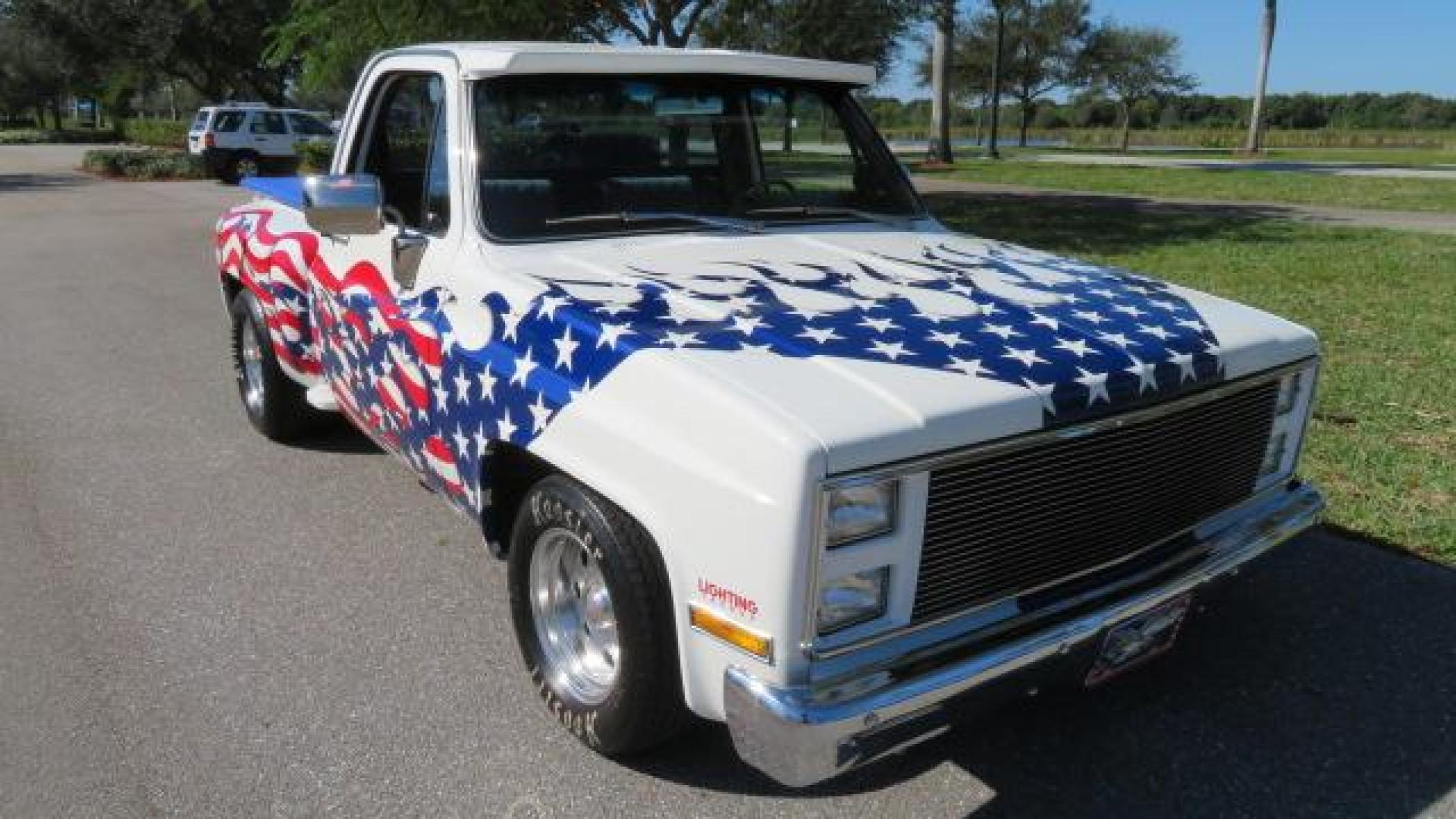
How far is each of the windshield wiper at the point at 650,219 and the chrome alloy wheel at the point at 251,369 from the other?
250cm

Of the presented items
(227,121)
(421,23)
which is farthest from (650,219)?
(227,121)

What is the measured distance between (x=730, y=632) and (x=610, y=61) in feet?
6.85

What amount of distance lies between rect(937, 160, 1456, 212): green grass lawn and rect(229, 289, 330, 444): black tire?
16511mm

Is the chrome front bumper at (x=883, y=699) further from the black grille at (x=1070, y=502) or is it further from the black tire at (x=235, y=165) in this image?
the black tire at (x=235, y=165)

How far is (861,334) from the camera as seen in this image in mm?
2660

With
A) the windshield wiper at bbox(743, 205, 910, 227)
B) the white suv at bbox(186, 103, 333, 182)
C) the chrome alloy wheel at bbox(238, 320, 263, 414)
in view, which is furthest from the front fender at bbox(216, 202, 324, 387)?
the white suv at bbox(186, 103, 333, 182)

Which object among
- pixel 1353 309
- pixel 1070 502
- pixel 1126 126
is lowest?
pixel 1353 309

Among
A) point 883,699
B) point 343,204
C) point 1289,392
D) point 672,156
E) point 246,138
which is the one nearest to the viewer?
point 883,699

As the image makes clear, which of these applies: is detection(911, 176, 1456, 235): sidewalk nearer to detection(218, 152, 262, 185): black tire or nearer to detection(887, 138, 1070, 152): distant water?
detection(218, 152, 262, 185): black tire

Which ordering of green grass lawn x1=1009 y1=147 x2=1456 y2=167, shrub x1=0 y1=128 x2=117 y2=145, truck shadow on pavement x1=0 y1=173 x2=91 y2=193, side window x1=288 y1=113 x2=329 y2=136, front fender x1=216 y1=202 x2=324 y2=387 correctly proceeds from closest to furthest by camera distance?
front fender x1=216 y1=202 x2=324 y2=387, truck shadow on pavement x1=0 y1=173 x2=91 y2=193, side window x1=288 y1=113 x2=329 y2=136, green grass lawn x1=1009 y1=147 x2=1456 y2=167, shrub x1=0 y1=128 x2=117 y2=145

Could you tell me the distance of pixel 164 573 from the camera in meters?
4.00

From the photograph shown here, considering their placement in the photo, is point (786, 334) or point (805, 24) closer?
point (786, 334)

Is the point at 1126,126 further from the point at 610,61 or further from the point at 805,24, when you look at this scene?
the point at 610,61

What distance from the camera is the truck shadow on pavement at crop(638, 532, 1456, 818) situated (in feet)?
9.03
